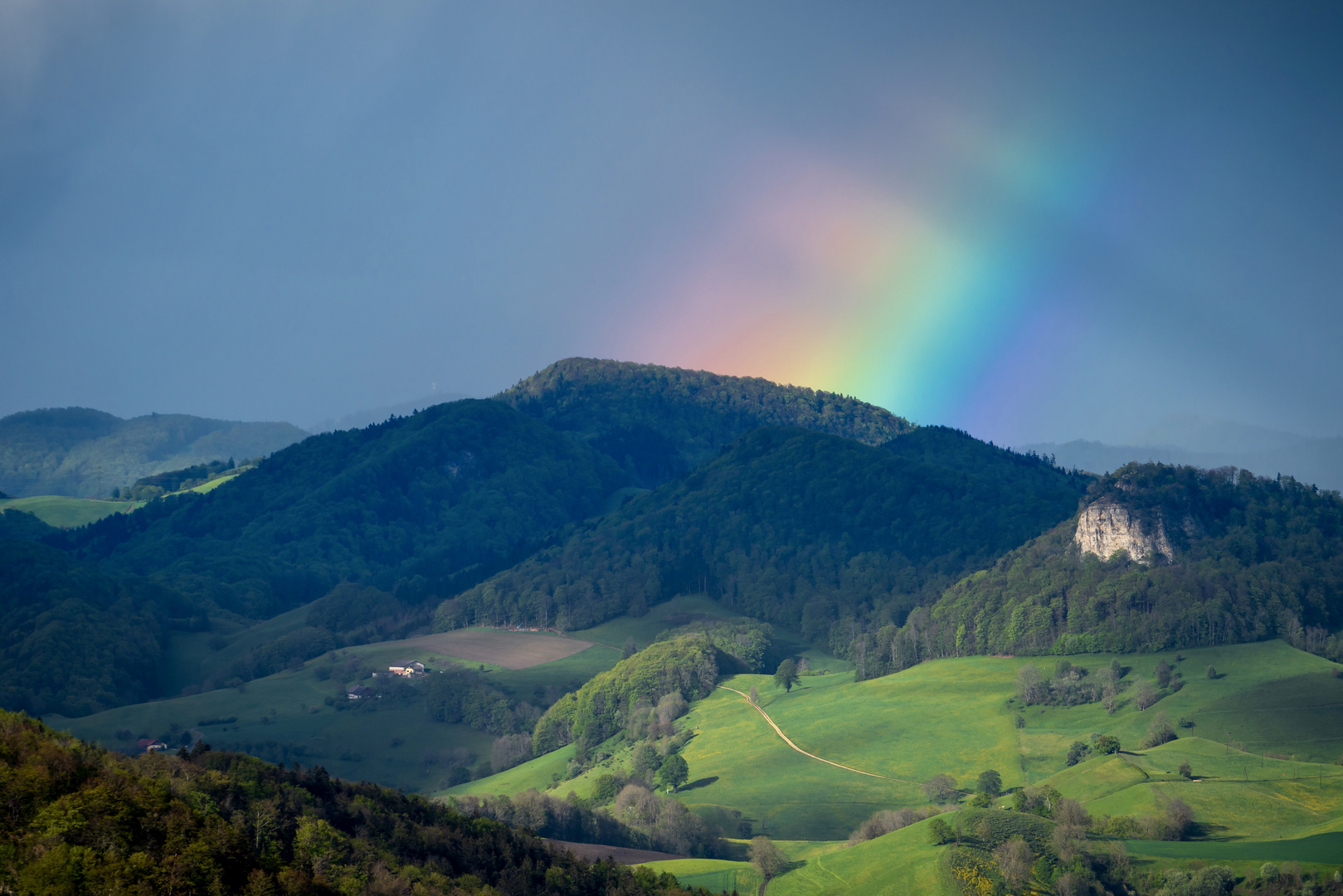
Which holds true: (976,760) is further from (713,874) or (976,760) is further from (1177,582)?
(1177,582)

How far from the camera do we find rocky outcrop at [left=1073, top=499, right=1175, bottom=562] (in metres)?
173

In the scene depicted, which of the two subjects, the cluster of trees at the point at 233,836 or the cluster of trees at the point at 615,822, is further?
the cluster of trees at the point at 615,822

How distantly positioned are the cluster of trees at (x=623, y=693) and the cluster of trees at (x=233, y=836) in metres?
77.0

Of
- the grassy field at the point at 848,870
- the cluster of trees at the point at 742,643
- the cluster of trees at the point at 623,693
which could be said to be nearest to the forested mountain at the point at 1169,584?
the cluster of trees at the point at 742,643

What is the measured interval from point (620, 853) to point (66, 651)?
132147 mm

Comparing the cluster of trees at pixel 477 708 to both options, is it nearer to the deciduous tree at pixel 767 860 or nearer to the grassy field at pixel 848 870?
the deciduous tree at pixel 767 860

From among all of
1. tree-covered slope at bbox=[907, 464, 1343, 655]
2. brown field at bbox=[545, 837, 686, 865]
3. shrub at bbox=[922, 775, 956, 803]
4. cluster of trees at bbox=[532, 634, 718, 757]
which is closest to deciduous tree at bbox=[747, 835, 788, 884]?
brown field at bbox=[545, 837, 686, 865]

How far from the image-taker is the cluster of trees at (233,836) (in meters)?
43.3

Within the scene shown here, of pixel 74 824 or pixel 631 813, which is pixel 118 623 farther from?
pixel 74 824

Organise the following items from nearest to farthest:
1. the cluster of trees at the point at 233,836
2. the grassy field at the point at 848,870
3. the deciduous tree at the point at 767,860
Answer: the cluster of trees at the point at 233,836 < the grassy field at the point at 848,870 < the deciduous tree at the point at 767,860

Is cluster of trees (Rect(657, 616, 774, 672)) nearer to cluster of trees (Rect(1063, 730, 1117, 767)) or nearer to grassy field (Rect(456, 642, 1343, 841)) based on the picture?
grassy field (Rect(456, 642, 1343, 841))

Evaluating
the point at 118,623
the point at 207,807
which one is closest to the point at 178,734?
the point at 118,623

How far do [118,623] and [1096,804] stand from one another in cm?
17068

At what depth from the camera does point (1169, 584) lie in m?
156
